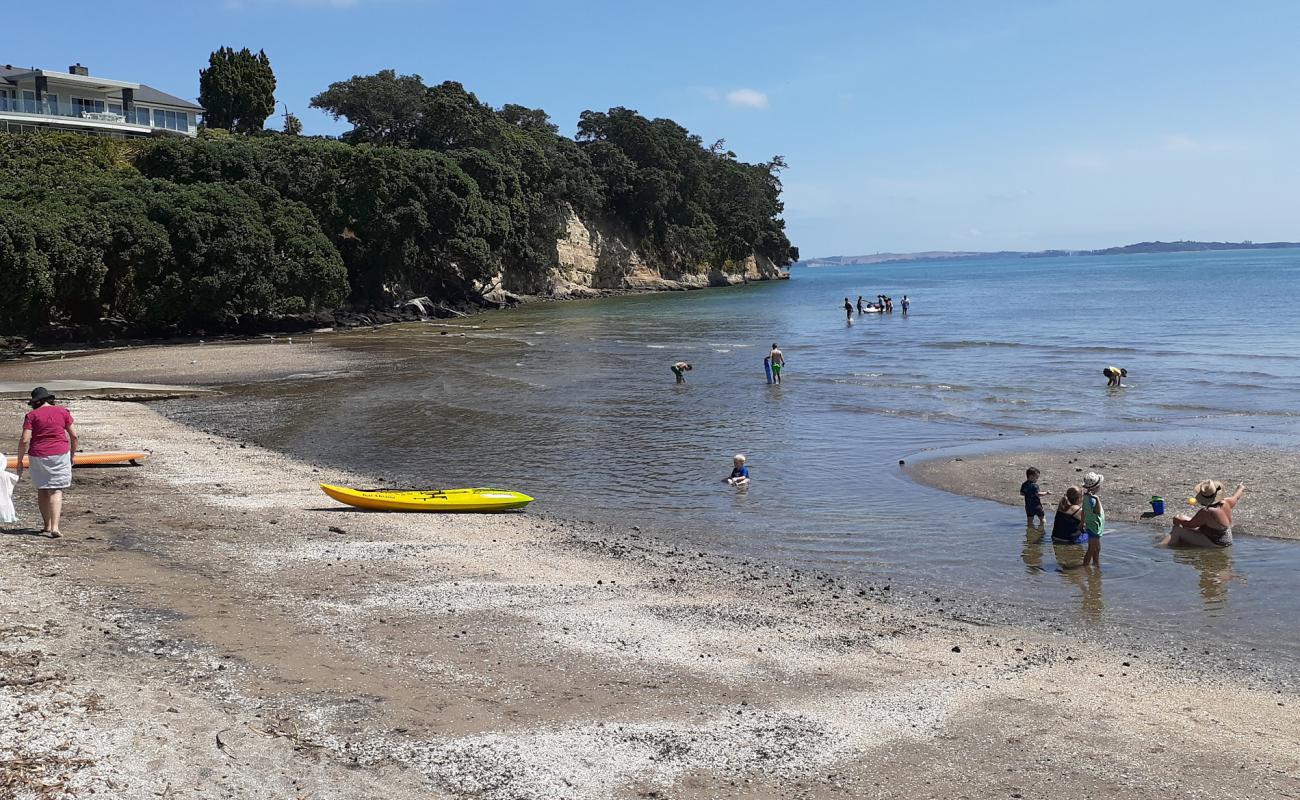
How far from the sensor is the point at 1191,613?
11961 millimetres

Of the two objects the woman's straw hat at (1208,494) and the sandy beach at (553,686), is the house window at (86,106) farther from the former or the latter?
the woman's straw hat at (1208,494)

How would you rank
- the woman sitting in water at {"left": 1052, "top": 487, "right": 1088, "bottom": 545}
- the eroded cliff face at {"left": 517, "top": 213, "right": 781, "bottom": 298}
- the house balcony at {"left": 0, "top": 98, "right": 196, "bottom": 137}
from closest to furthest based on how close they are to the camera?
the woman sitting in water at {"left": 1052, "top": 487, "right": 1088, "bottom": 545}, the house balcony at {"left": 0, "top": 98, "right": 196, "bottom": 137}, the eroded cliff face at {"left": 517, "top": 213, "right": 781, "bottom": 298}

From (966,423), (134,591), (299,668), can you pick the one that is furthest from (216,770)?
(966,423)

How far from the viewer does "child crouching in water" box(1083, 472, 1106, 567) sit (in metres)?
13.8

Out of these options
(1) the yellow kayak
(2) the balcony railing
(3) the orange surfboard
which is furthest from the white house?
(1) the yellow kayak

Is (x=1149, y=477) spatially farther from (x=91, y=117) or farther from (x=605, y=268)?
(x=605, y=268)

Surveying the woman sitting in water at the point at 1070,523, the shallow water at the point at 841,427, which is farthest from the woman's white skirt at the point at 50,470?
the woman sitting in water at the point at 1070,523

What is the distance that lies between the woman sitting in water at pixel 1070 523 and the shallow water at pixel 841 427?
0.30m

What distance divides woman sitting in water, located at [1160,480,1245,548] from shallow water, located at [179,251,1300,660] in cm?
25

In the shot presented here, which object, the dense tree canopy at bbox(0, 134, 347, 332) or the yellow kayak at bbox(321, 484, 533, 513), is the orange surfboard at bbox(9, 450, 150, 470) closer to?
the yellow kayak at bbox(321, 484, 533, 513)

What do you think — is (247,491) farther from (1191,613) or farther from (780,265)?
(780,265)

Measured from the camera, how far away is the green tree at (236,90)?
95312mm

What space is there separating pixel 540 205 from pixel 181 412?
65439 mm

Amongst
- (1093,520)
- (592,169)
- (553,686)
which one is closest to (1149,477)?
(1093,520)
